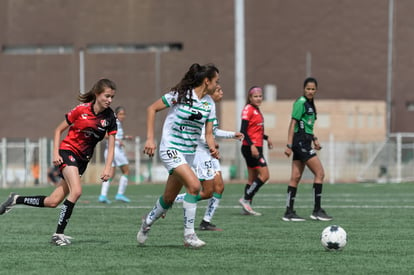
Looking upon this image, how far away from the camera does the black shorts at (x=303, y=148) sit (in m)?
13.4

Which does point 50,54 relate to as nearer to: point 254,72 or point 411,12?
point 254,72

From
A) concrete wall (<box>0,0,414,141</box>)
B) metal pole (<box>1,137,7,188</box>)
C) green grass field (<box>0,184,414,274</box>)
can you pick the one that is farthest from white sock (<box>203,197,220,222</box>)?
concrete wall (<box>0,0,414,141</box>)

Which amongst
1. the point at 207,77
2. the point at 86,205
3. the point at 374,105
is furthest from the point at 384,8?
the point at 207,77

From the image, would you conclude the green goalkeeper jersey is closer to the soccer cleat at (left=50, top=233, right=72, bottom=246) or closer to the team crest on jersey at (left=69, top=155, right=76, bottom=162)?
the team crest on jersey at (left=69, top=155, right=76, bottom=162)

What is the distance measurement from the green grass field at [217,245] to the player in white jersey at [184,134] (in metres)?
0.37

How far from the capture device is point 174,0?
5834cm

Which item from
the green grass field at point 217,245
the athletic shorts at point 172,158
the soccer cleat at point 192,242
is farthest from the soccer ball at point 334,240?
the athletic shorts at point 172,158

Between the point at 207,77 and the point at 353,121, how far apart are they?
144 ft

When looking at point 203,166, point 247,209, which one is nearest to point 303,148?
point 247,209

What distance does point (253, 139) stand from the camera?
14984mm

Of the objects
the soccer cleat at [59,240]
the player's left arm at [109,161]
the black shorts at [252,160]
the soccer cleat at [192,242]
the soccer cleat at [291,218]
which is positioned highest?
the player's left arm at [109,161]

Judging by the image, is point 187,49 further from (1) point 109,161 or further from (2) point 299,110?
(1) point 109,161

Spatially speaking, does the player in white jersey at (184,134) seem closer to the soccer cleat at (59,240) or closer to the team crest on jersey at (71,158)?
the soccer cleat at (59,240)

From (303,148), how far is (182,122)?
4140 millimetres
